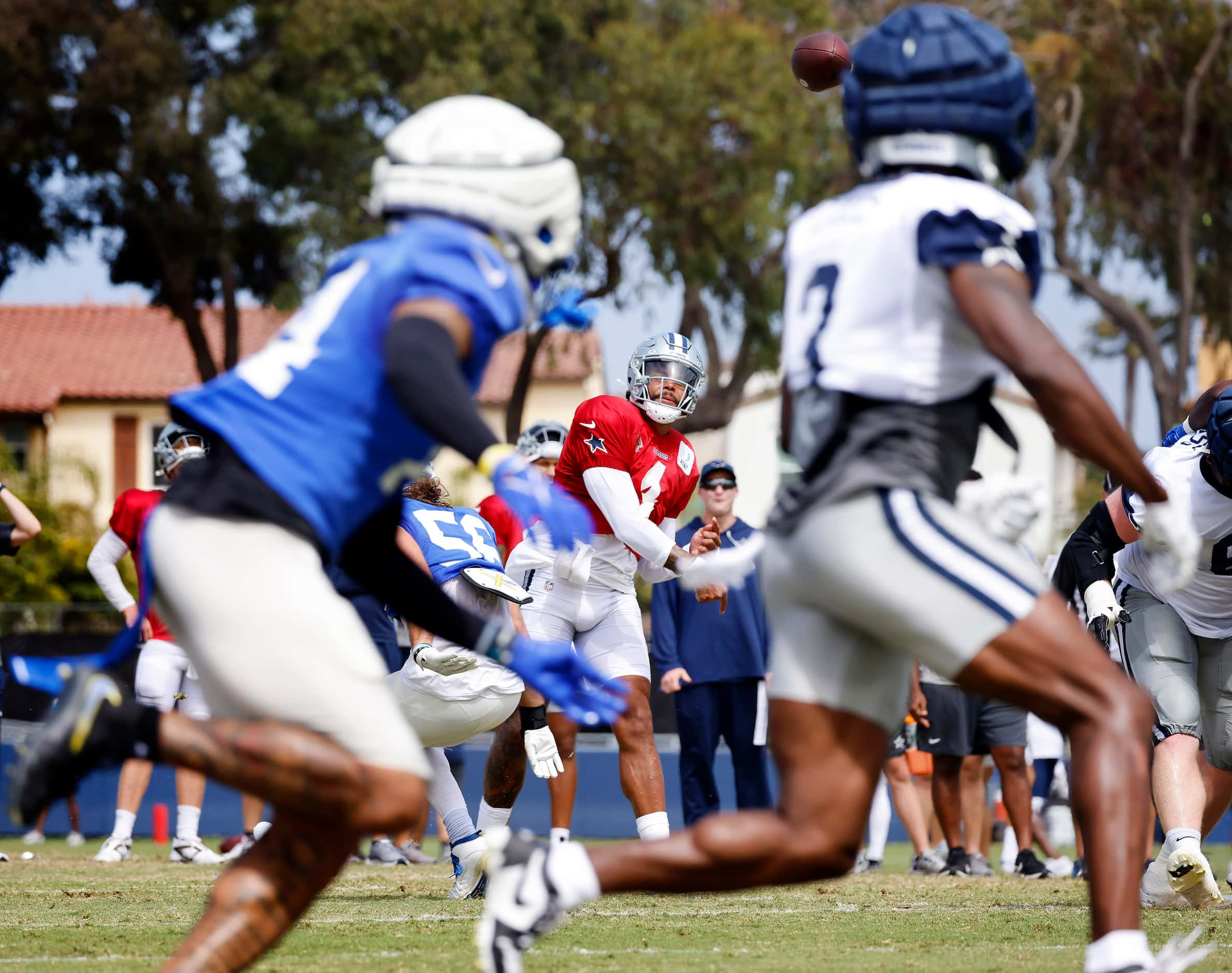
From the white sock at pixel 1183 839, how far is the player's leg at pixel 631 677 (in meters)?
2.10

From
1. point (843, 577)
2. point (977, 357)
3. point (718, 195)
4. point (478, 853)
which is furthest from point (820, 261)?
point (718, 195)

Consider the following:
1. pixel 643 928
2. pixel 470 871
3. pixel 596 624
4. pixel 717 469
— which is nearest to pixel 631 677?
pixel 596 624

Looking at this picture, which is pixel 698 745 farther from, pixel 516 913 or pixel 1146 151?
pixel 1146 151

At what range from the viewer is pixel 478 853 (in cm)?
670

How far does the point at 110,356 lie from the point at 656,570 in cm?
4085

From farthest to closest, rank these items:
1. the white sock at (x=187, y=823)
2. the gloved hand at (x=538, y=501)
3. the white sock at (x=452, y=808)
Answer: the white sock at (x=187, y=823) < the white sock at (x=452, y=808) < the gloved hand at (x=538, y=501)

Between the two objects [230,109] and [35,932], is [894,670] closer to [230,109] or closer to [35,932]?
[35,932]

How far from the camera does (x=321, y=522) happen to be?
3.16 m

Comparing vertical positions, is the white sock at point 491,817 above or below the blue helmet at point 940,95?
below

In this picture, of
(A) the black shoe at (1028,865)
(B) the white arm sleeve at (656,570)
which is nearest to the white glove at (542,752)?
(B) the white arm sleeve at (656,570)

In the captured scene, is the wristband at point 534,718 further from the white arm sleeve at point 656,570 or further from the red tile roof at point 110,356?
the red tile roof at point 110,356

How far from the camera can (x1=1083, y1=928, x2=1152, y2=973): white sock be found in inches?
116

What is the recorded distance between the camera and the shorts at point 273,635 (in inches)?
118

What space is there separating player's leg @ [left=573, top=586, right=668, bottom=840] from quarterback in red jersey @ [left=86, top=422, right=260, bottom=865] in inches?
119
